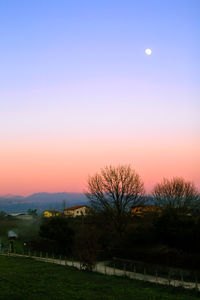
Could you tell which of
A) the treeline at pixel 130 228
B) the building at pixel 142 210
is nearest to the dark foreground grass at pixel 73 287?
the treeline at pixel 130 228

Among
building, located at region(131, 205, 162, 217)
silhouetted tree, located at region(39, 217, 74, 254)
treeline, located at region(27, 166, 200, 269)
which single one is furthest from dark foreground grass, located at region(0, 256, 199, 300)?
building, located at region(131, 205, 162, 217)

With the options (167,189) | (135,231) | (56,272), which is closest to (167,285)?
(56,272)

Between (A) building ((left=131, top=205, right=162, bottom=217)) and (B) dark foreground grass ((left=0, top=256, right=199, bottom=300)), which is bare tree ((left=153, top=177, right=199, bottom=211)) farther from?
(B) dark foreground grass ((left=0, top=256, right=199, bottom=300))

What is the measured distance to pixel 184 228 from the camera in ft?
98.0

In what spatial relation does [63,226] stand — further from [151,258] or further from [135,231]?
[151,258]

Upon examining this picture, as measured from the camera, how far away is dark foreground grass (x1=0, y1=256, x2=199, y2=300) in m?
19.1

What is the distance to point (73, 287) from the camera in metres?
21.6

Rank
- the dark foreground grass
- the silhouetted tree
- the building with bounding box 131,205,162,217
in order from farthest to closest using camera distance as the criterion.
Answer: the building with bounding box 131,205,162,217
the silhouetted tree
the dark foreground grass

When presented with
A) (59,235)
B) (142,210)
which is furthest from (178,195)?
(59,235)

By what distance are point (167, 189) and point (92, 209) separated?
1711 centimetres

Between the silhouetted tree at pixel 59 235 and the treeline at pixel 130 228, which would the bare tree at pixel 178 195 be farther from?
the silhouetted tree at pixel 59 235

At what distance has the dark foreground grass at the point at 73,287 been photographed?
1907 cm

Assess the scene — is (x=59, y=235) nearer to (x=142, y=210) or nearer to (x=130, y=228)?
(x=130, y=228)

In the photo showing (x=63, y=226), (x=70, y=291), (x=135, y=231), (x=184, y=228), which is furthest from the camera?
(x=63, y=226)
